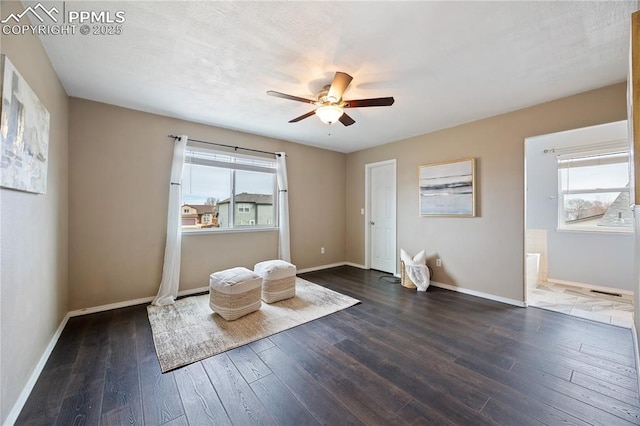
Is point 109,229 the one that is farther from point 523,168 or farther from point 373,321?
point 523,168

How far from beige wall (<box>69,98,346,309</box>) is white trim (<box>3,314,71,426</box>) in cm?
76

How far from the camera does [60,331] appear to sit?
2430mm

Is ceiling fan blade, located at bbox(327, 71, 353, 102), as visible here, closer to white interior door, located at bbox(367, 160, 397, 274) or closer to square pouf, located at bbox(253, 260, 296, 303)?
square pouf, located at bbox(253, 260, 296, 303)

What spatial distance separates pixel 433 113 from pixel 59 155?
14.1 ft

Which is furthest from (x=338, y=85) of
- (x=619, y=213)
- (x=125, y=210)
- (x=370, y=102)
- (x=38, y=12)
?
(x=619, y=213)

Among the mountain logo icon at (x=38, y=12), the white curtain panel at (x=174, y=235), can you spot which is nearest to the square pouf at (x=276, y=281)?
the white curtain panel at (x=174, y=235)

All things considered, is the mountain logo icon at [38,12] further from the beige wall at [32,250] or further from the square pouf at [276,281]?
the square pouf at [276,281]

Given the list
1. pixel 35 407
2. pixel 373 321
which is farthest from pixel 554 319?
pixel 35 407

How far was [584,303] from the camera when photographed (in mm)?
3254

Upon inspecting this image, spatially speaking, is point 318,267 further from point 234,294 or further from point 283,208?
point 234,294

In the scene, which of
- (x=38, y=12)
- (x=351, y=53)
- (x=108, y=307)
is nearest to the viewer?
(x=38, y=12)

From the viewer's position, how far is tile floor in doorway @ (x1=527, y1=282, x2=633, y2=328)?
282 centimetres

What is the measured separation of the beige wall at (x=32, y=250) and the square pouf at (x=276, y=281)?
197cm

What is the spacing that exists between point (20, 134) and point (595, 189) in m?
6.75
